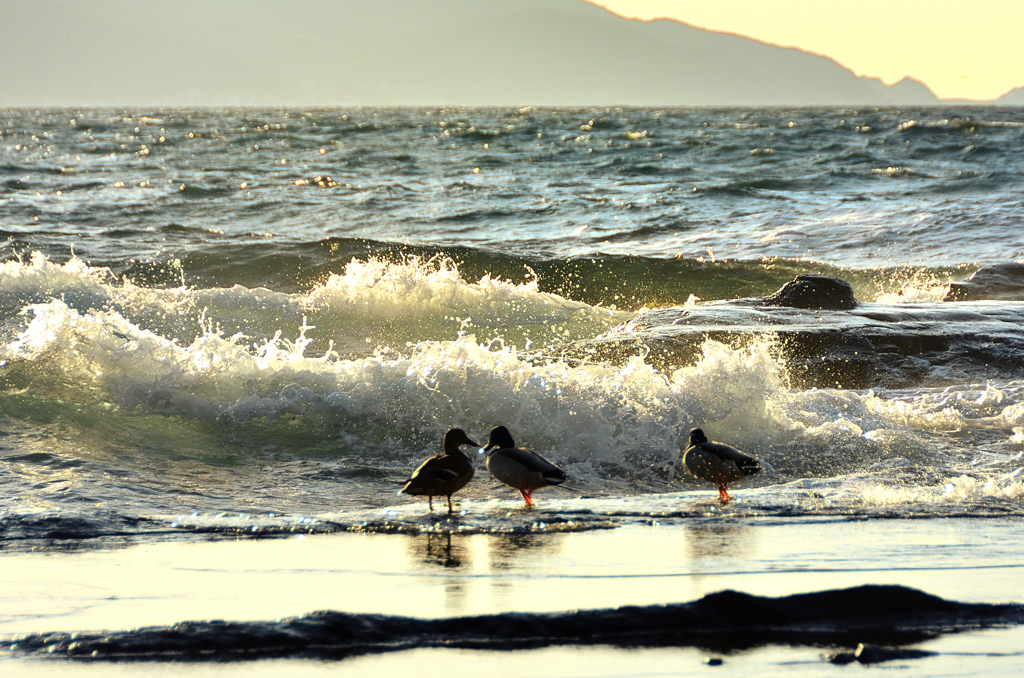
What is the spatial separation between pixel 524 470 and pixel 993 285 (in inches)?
459

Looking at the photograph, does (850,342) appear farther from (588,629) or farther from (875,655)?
(588,629)

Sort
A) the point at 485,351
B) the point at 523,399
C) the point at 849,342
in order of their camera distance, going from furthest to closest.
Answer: the point at 849,342 < the point at 485,351 < the point at 523,399

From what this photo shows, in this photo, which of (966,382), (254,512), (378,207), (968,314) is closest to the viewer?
(254,512)

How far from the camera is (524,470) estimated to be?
5758 mm

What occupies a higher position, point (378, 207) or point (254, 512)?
point (378, 207)

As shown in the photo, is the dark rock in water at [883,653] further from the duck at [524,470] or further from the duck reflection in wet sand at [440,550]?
the duck at [524,470]

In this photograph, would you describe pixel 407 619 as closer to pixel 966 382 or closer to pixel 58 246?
pixel 966 382

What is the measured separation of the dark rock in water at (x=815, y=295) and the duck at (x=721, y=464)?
6.44m

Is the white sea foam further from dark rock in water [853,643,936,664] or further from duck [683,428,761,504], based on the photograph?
dark rock in water [853,643,936,664]

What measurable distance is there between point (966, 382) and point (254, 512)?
7.29m

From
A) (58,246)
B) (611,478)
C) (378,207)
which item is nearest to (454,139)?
(378,207)

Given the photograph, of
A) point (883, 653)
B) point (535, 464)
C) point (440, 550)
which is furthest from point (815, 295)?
point (883, 653)

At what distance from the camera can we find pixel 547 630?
11.8 feet

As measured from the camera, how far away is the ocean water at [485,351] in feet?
20.1
